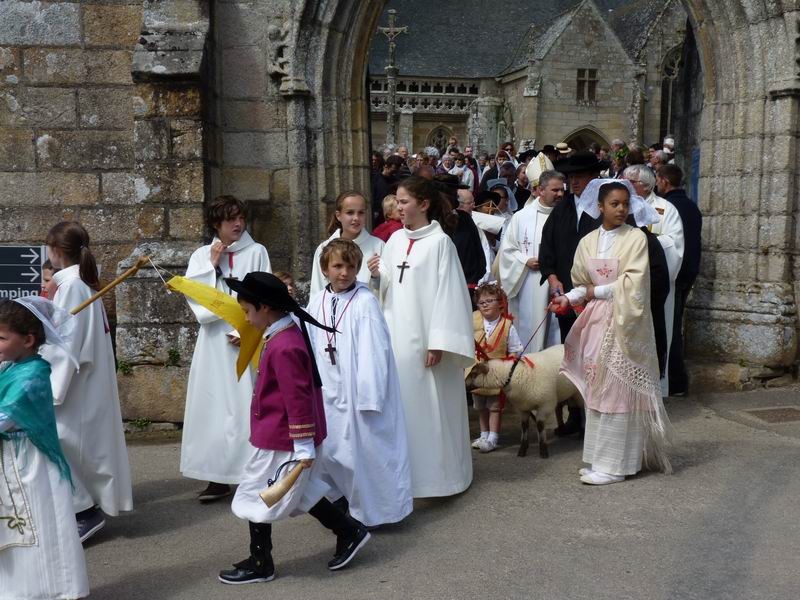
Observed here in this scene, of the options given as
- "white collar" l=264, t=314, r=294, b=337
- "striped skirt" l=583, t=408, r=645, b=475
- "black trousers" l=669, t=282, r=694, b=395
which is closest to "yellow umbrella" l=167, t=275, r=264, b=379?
"white collar" l=264, t=314, r=294, b=337

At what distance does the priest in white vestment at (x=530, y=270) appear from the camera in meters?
7.08

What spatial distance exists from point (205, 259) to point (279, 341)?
5.97 ft

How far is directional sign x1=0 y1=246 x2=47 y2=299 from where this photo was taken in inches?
264

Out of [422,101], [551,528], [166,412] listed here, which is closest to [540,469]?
[551,528]

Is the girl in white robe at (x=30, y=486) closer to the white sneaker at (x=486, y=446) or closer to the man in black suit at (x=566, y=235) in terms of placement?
the white sneaker at (x=486, y=446)

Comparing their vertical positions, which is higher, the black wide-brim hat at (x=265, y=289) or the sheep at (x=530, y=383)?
the black wide-brim hat at (x=265, y=289)

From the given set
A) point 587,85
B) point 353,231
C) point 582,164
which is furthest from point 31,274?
point 587,85

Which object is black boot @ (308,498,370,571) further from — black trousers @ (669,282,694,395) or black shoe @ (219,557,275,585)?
black trousers @ (669,282,694,395)

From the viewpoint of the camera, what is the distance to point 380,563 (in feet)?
14.2

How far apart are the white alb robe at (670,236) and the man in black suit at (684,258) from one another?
7.1 inches

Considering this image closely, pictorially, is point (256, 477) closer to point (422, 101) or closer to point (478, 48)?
point (422, 101)

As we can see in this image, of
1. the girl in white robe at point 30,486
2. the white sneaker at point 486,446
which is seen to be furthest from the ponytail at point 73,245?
the white sneaker at point 486,446

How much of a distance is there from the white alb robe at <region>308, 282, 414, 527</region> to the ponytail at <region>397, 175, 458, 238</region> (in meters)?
0.85

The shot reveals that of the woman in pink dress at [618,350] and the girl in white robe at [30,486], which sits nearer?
the girl in white robe at [30,486]
